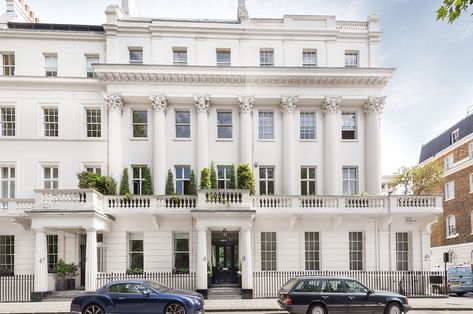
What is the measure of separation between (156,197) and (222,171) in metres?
4.74

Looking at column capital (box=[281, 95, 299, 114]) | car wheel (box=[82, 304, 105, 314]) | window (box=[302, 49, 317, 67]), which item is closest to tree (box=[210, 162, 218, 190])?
column capital (box=[281, 95, 299, 114])

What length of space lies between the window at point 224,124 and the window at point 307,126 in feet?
14.7

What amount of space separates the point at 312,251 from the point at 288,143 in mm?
6626

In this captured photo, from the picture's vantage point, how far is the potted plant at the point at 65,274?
78.5 feet

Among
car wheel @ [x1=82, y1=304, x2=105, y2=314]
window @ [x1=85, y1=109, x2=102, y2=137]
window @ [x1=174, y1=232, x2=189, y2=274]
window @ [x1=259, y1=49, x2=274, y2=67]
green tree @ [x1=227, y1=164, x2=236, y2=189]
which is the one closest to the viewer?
car wheel @ [x1=82, y1=304, x2=105, y2=314]

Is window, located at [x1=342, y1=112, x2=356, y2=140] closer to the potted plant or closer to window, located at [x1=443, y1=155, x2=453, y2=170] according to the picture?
the potted plant

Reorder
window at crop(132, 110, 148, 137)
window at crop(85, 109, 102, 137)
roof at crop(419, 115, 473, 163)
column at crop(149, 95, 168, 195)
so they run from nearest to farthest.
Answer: column at crop(149, 95, 168, 195), window at crop(85, 109, 102, 137), window at crop(132, 110, 148, 137), roof at crop(419, 115, 473, 163)

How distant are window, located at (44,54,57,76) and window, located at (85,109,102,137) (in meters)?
3.35

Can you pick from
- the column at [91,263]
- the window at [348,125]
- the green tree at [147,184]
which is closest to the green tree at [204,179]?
the green tree at [147,184]

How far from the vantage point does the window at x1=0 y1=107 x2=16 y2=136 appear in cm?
2678

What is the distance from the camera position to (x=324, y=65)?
28125 millimetres

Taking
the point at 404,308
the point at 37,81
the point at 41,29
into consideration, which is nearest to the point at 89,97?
the point at 37,81

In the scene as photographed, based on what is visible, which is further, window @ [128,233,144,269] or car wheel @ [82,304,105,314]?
window @ [128,233,144,269]

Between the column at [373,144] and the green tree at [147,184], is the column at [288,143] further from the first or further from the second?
the green tree at [147,184]
